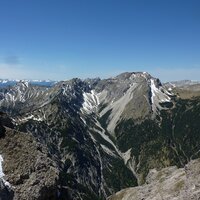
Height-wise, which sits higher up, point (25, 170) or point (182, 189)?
point (25, 170)

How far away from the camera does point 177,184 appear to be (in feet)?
248

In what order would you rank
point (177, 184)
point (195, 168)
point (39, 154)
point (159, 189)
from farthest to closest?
1. point (159, 189)
2. point (177, 184)
3. point (195, 168)
4. point (39, 154)

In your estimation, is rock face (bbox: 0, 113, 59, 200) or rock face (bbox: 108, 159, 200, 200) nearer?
rock face (bbox: 0, 113, 59, 200)

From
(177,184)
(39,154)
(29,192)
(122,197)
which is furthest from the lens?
(122,197)

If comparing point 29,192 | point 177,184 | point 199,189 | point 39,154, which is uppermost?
point 39,154

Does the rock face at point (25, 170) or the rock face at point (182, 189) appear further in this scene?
the rock face at point (182, 189)

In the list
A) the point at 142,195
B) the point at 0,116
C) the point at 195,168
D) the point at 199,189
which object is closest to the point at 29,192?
the point at 0,116

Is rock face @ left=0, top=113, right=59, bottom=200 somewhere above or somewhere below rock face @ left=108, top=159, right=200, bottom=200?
above

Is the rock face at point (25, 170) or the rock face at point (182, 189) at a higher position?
the rock face at point (25, 170)

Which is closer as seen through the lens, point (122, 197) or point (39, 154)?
point (39, 154)

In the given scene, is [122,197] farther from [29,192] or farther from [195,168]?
[29,192]

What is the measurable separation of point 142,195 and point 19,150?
43.8m

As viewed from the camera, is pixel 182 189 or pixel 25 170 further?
pixel 182 189

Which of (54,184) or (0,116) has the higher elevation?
(0,116)
